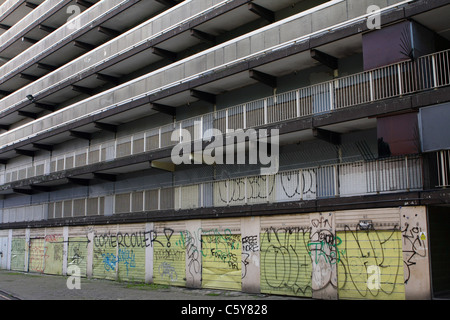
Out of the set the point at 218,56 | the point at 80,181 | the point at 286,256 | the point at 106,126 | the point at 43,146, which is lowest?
the point at 286,256

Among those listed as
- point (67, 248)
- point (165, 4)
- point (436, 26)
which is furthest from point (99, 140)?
point (436, 26)

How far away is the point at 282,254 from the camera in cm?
1611

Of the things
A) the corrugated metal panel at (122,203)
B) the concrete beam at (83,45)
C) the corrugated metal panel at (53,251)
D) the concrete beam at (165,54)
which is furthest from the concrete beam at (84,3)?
the corrugated metal panel at (53,251)

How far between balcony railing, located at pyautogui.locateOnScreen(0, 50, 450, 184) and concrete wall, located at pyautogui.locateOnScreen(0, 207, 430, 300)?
362 cm

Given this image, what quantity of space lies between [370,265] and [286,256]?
3086 millimetres

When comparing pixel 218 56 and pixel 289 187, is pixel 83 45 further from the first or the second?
pixel 289 187

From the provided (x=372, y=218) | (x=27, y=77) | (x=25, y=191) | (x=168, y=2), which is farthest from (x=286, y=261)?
(x=27, y=77)

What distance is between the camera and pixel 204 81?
20.5 meters

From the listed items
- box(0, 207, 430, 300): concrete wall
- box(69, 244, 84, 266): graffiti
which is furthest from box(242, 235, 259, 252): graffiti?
box(69, 244, 84, 266): graffiti

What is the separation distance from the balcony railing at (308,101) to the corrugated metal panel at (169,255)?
3836 millimetres

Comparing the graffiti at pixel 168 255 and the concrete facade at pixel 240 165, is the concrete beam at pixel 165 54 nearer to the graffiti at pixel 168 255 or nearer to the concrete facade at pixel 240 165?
the concrete facade at pixel 240 165

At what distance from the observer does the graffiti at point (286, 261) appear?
50.7 ft
